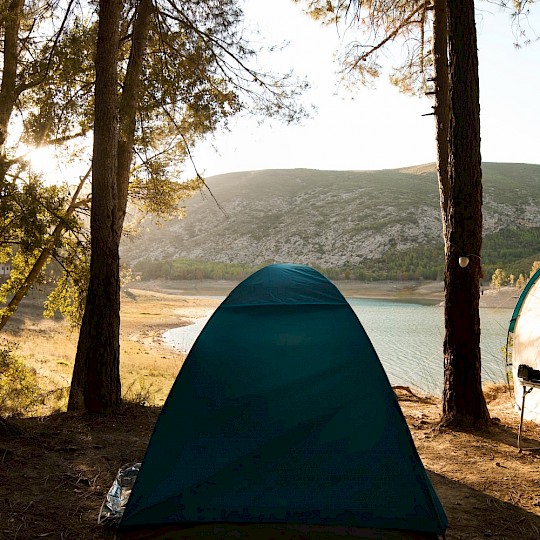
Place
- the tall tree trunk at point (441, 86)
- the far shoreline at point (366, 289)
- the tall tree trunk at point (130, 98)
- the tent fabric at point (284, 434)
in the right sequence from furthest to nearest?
Result: the far shoreline at point (366, 289) < the tall tree trunk at point (130, 98) < the tall tree trunk at point (441, 86) < the tent fabric at point (284, 434)

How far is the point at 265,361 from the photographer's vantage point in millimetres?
3602

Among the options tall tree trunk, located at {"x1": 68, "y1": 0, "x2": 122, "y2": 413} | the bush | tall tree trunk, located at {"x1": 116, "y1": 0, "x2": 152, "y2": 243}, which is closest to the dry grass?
the bush

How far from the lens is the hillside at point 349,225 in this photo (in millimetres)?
71175

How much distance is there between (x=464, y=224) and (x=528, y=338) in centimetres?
192

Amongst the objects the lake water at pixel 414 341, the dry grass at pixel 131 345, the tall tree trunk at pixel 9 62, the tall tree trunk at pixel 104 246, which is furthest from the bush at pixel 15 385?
the lake water at pixel 414 341

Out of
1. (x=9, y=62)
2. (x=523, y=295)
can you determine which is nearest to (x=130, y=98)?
(x=9, y=62)

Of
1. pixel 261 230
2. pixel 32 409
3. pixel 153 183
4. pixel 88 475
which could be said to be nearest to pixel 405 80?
pixel 153 183

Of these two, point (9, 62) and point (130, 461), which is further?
point (9, 62)

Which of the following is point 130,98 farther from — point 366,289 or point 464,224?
point 366,289

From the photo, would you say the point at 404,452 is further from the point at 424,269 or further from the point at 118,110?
the point at 424,269

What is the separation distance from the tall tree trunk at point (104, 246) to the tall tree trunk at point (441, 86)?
170 inches

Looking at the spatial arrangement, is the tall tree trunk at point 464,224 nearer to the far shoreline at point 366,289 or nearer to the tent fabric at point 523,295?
the tent fabric at point 523,295

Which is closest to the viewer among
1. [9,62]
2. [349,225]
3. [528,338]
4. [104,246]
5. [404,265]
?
[104,246]

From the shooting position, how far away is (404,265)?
2633 inches
